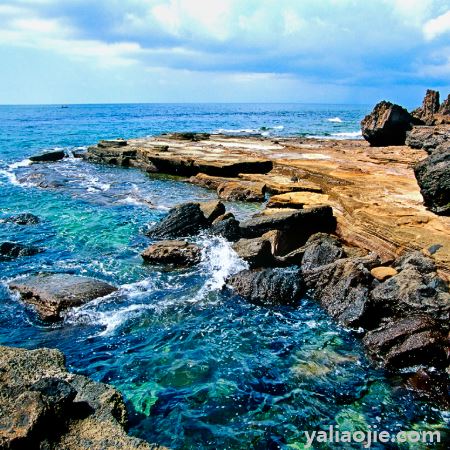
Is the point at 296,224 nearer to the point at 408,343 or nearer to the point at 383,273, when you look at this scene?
the point at 383,273

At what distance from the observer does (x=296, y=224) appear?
51.1ft

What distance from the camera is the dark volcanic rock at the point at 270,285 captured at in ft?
37.8

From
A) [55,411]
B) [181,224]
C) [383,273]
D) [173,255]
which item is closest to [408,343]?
[383,273]

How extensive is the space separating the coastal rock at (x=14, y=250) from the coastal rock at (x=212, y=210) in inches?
277

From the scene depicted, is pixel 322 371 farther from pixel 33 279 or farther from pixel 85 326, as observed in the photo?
pixel 33 279

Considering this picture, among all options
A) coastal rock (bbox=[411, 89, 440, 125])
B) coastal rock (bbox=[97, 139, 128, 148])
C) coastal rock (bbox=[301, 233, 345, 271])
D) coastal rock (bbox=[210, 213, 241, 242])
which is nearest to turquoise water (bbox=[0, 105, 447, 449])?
coastal rock (bbox=[210, 213, 241, 242])

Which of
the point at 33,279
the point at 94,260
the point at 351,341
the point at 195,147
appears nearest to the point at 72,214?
the point at 94,260

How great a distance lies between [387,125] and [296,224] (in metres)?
30.3

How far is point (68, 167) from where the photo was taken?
36.1 m

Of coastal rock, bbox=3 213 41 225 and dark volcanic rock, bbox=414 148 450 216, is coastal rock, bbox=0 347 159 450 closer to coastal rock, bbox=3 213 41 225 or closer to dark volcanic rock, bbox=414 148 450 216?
dark volcanic rock, bbox=414 148 450 216

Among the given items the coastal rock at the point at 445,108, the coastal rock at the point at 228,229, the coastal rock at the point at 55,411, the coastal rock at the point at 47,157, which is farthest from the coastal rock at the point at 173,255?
the coastal rock at the point at 445,108

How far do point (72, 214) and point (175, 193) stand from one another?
23.5 ft

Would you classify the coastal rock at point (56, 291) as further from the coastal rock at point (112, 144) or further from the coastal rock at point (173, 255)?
the coastal rock at point (112, 144)

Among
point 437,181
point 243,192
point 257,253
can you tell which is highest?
point 437,181
